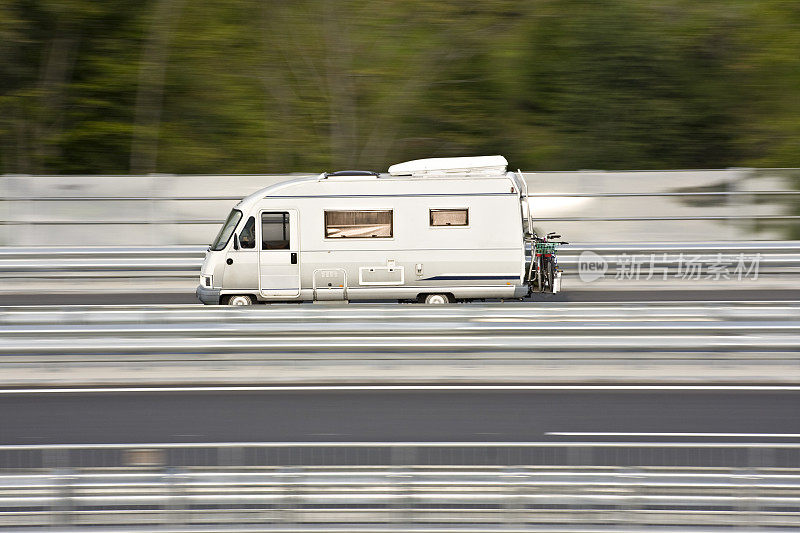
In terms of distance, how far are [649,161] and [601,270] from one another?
6621 mm

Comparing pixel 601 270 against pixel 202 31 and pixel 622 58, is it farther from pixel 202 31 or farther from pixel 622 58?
pixel 202 31

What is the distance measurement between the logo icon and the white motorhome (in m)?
3.70

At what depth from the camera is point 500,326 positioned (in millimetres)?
9742

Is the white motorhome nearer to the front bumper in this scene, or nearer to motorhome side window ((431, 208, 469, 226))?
motorhome side window ((431, 208, 469, 226))

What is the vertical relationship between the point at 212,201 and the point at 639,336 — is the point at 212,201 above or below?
above

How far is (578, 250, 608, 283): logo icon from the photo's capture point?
58.1ft

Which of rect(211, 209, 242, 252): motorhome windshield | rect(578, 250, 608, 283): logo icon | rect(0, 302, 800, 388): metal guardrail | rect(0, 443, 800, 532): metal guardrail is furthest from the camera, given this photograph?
rect(578, 250, 608, 283): logo icon

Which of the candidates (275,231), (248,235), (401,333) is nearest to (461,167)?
(275,231)

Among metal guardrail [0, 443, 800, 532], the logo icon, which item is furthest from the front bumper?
metal guardrail [0, 443, 800, 532]

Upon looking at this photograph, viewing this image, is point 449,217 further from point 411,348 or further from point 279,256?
point 411,348

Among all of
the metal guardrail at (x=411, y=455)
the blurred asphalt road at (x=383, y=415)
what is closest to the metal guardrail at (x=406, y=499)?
the metal guardrail at (x=411, y=455)

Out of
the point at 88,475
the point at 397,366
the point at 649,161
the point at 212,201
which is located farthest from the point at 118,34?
the point at 88,475

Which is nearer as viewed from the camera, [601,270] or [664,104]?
[601,270]

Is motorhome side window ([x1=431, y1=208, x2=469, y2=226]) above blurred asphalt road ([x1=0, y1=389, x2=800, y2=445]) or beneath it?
above
